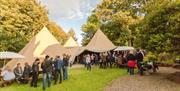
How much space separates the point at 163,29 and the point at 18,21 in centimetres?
2964

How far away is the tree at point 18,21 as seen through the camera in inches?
1845

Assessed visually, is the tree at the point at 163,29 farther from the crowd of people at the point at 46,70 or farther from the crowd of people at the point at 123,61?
the crowd of people at the point at 46,70

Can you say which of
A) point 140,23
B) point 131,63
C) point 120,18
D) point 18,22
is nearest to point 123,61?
point 140,23

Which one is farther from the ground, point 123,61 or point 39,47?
point 39,47

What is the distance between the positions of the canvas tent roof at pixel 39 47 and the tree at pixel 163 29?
26.7 feet

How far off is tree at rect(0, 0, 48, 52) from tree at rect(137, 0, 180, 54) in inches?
978

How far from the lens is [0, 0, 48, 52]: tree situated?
46869 mm

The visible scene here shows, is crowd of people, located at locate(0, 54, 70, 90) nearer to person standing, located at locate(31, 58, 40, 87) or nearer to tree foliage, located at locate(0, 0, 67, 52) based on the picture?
person standing, located at locate(31, 58, 40, 87)

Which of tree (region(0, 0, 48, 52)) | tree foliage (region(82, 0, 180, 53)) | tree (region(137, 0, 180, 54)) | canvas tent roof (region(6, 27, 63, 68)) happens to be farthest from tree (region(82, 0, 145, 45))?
tree (region(137, 0, 180, 54))

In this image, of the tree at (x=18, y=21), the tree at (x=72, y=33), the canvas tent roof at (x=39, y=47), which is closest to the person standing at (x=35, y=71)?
the canvas tent roof at (x=39, y=47)

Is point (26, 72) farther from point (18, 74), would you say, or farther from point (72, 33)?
point (72, 33)

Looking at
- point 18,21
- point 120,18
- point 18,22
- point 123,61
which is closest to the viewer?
point 123,61

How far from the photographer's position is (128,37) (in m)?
53.8

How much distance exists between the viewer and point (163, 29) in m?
24.8
